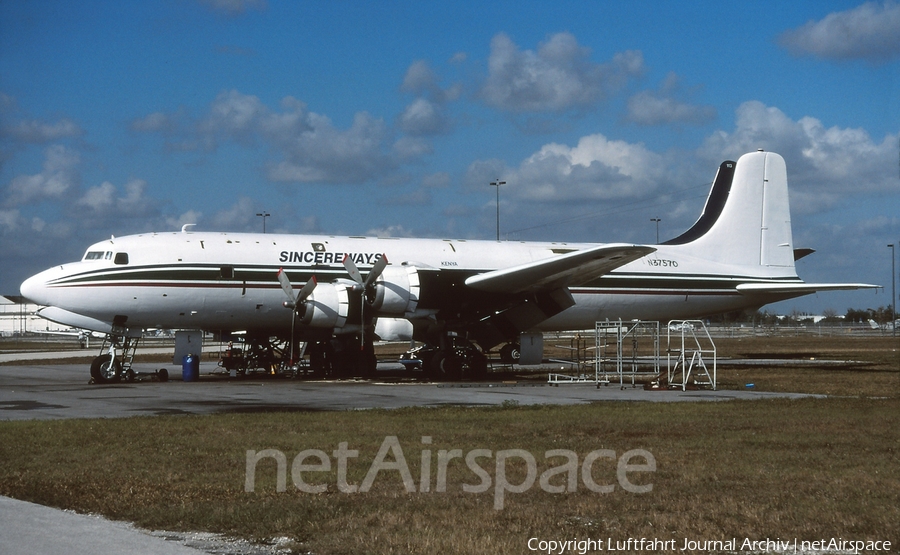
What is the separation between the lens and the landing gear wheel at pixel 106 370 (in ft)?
78.7

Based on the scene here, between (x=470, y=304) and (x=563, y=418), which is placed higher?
(x=470, y=304)

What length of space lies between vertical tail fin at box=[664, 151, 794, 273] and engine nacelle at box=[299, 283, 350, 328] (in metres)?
13.6

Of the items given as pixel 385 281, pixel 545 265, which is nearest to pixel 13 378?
pixel 385 281

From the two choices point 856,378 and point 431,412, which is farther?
point 856,378

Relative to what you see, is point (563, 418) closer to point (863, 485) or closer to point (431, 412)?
point (431, 412)

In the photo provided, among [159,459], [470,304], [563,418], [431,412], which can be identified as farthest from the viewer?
[470,304]

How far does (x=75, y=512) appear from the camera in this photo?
7449mm

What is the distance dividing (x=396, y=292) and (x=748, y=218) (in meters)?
15.3

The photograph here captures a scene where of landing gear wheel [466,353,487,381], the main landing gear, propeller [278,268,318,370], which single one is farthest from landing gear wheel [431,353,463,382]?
propeller [278,268,318,370]

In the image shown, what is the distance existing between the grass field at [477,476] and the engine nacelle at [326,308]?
9.48 metres

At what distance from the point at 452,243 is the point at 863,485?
21.2m

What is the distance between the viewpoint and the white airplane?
24.3m

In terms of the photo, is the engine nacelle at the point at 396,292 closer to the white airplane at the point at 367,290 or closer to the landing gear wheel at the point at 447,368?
the white airplane at the point at 367,290

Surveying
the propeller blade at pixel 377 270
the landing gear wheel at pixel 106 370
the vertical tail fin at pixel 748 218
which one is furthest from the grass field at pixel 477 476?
the vertical tail fin at pixel 748 218
